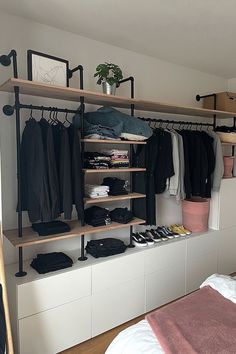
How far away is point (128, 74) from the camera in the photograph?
2771 mm

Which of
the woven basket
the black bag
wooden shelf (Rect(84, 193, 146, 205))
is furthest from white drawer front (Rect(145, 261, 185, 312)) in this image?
the woven basket

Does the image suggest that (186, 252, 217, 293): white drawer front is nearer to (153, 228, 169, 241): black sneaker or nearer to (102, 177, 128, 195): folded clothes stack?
(153, 228, 169, 241): black sneaker

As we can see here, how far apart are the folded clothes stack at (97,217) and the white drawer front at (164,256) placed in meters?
0.51

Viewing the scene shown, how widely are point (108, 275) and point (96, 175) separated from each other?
904 mm

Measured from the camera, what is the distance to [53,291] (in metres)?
1.96

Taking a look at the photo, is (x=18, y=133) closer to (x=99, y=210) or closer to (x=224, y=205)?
(x=99, y=210)

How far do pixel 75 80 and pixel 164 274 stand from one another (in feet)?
6.53

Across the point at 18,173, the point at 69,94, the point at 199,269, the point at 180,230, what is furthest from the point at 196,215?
the point at 18,173

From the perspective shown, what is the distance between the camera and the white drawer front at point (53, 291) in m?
1.85

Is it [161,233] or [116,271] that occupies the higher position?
[161,233]

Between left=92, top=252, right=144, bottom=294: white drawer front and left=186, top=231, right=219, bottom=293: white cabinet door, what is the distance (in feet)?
2.21

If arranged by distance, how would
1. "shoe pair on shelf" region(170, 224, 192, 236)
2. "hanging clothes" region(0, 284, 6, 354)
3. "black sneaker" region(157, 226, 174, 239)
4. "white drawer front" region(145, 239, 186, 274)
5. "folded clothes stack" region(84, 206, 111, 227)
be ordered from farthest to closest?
1. "shoe pair on shelf" region(170, 224, 192, 236)
2. "black sneaker" region(157, 226, 174, 239)
3. "white drawer front" region(145, 239, 186, 274)
4. "folded clothes stack" region(84, 206, 111, 227)
5. "hanging clothes" region(0, 284, 6, 354)

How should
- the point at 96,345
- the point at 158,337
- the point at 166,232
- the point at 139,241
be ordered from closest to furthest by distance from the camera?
the point at 158,337 → the point at 96,345 → the point at 139,241 → the point at 166,232

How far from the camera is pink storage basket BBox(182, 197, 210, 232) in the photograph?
9.93 ft
